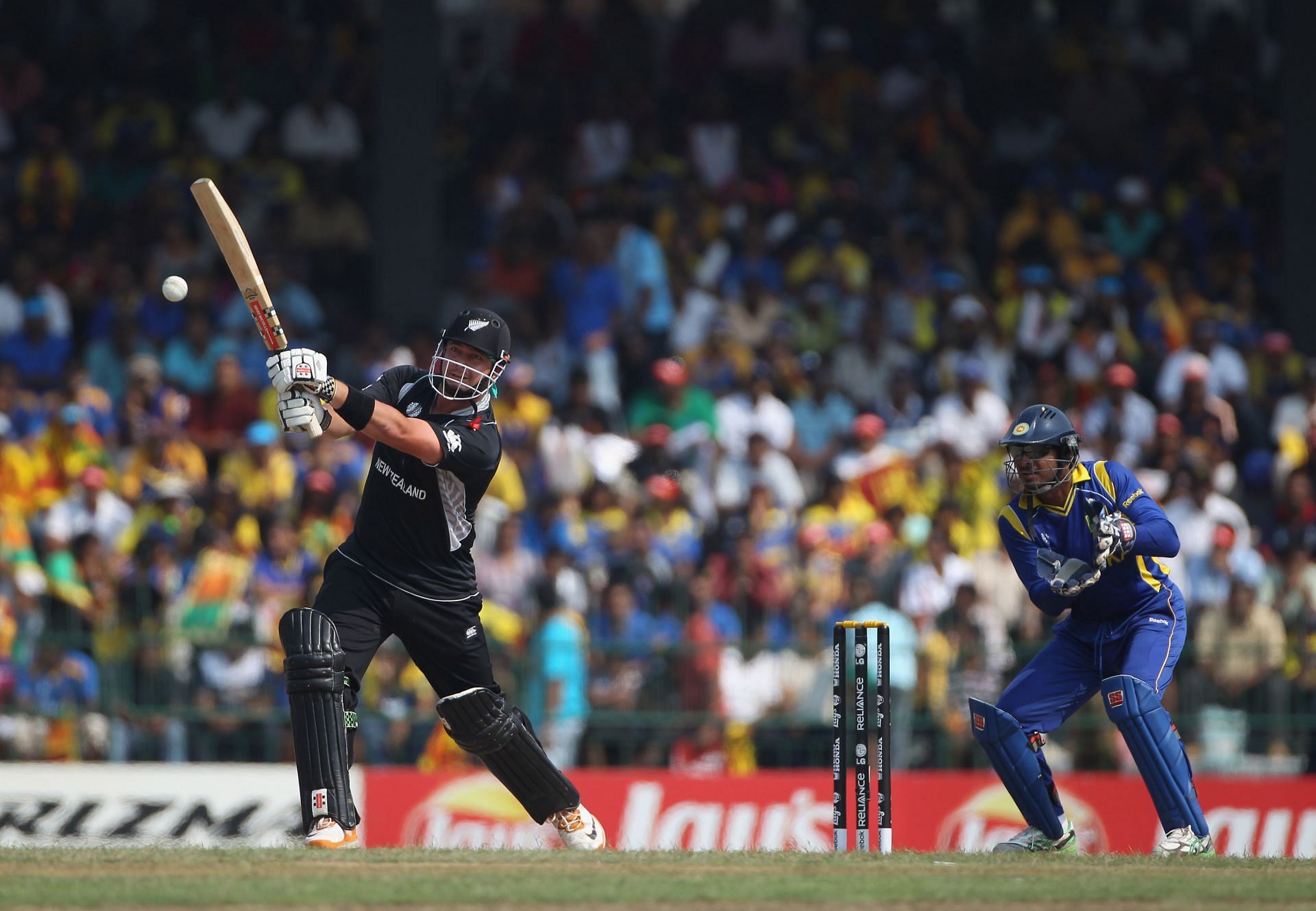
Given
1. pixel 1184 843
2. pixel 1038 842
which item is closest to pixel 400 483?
pixel 1038 842

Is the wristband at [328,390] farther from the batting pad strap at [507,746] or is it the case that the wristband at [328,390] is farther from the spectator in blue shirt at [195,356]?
the spectator in blue shirt at [195,356]

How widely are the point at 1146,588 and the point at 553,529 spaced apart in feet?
19.3

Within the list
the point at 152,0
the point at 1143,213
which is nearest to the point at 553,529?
the point at 1143,213

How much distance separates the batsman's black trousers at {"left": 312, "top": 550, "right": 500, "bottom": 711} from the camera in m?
7.76

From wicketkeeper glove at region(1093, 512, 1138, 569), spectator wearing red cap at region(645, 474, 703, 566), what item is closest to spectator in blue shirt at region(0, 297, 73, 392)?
spectator wearing red cap at region(645, 474, 703, 566)

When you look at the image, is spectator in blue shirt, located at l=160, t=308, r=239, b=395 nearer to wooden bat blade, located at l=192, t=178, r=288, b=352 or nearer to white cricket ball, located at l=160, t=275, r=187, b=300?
wooden bat blade, located at l=192, t=178, r=288, b=352

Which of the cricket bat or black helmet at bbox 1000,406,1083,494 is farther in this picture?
black helmet at bbox 1000,406,1083,494

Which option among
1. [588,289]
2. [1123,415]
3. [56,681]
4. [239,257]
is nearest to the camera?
[239,257]

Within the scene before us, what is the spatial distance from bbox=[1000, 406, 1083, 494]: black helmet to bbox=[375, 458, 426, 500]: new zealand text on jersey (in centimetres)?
255

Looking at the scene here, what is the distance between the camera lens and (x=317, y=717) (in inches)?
293

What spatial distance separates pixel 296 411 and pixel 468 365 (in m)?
0.98

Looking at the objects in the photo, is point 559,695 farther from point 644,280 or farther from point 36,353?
point 36,353

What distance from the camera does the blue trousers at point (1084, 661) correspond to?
27.5 ft

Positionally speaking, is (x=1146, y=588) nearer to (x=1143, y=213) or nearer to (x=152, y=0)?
(x=1143, y=213)
